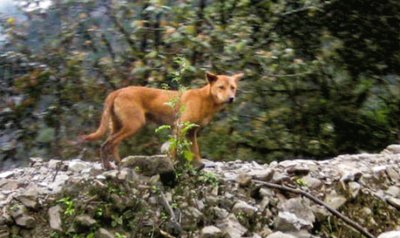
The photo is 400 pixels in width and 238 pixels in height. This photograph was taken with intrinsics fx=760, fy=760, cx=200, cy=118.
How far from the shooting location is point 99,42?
1070cm

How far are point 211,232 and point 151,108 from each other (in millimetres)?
2453


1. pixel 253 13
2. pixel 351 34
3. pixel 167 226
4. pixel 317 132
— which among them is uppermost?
pixel 167 226

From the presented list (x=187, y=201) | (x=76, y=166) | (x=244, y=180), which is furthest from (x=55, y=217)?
(x=244, y=180)

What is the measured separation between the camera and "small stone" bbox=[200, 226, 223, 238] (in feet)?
18.7

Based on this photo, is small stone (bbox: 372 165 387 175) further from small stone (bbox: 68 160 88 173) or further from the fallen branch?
small stone (bbox: 68 160 88 173)

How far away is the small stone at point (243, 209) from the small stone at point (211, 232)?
37 cm

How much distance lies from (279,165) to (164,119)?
4.79 ft

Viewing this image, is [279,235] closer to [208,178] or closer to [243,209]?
[243,209]

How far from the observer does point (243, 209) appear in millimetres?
6074

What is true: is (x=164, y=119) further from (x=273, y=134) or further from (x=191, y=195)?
(x=273, y=134)

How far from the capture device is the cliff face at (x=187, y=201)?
223 inches

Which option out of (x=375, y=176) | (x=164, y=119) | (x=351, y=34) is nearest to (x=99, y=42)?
(x=164, y=119)

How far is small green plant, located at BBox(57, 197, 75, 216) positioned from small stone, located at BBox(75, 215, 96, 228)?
0.08 meters

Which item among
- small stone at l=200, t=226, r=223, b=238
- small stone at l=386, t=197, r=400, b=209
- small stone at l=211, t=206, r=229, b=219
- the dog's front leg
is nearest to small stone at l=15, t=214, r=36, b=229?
small stone at l=200, t=226, r=223, b=238
